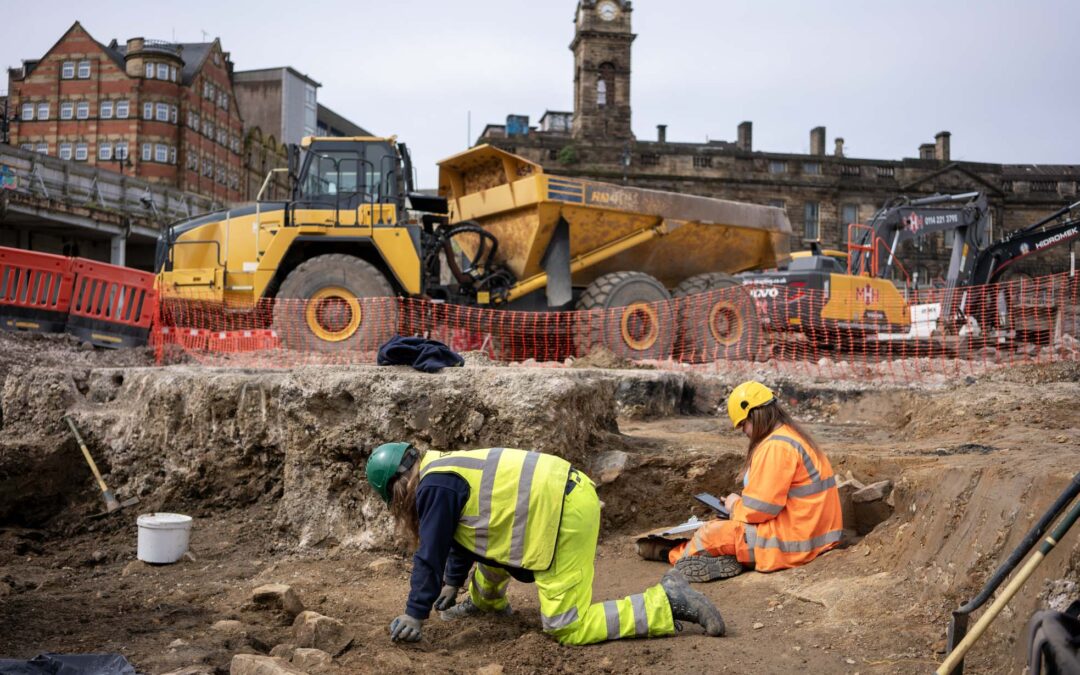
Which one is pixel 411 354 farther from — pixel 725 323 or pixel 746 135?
pixel 746 135

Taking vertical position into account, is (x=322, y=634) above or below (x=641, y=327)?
below

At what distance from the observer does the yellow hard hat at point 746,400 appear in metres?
5.03

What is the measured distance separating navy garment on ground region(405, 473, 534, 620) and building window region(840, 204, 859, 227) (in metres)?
33.9

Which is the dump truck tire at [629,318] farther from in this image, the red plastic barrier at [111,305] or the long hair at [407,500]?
the long hair at [407,500]

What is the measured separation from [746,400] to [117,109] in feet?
160

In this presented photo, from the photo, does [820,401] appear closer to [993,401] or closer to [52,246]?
[993,401]

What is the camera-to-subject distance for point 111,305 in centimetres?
1148

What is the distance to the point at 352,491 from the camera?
5.84 m

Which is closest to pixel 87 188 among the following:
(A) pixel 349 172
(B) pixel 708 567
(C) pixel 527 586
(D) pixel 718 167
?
(D) pixel 718 167

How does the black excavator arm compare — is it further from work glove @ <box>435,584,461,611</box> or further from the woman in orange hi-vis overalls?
work glove @ <box>435,584,461,611</box>

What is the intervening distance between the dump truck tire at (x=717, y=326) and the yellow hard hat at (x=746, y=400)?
670cm

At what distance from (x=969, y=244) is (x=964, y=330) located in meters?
2.23

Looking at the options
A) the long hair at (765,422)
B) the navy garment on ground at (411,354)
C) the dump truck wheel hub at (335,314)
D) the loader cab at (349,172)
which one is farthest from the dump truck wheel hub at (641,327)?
the long hair at (765,422)

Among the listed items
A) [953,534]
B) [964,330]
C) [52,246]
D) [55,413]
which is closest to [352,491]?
[55,413]
